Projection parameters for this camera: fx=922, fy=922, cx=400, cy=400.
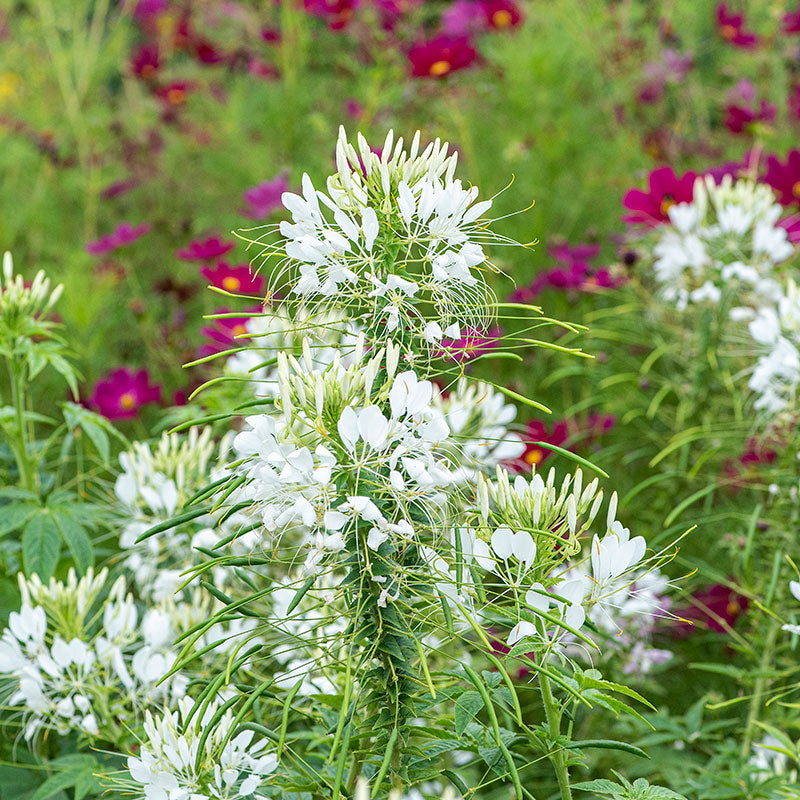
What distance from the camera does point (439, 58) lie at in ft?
9.25

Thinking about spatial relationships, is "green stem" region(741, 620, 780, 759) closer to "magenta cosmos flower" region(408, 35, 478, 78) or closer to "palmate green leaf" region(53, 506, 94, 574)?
"palmate green leaf" region(53, 506, 94, 574)

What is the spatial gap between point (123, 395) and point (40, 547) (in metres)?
0.90

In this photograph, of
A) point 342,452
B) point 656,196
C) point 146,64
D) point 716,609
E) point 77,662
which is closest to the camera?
point 342,452

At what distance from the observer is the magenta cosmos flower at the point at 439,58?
2797 millimetres

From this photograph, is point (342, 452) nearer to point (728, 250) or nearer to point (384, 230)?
point (384, 230)

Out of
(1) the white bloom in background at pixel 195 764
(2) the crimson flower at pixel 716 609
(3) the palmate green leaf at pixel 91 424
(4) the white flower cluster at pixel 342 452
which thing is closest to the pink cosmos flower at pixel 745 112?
(2) the crimson flower at pixel 716 609

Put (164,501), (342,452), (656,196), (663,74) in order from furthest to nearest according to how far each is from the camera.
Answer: (663,74) → (656,196) → (164,501) → (342,452)

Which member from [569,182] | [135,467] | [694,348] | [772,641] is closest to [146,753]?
[135,467]

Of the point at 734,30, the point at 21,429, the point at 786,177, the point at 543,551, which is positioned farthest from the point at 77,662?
the point at 734,30

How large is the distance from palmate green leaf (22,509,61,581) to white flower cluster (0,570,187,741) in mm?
45

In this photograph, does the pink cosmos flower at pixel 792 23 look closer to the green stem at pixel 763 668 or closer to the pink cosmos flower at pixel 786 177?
the pink cosmos flower at pixel 786 177

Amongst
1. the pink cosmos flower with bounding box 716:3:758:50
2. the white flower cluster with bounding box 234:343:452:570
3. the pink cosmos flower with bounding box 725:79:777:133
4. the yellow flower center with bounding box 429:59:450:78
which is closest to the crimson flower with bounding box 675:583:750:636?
the white flower cluster with bounding box 234:343:452:570

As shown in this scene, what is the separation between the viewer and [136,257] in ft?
11.1

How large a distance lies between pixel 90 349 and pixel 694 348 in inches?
58.7
